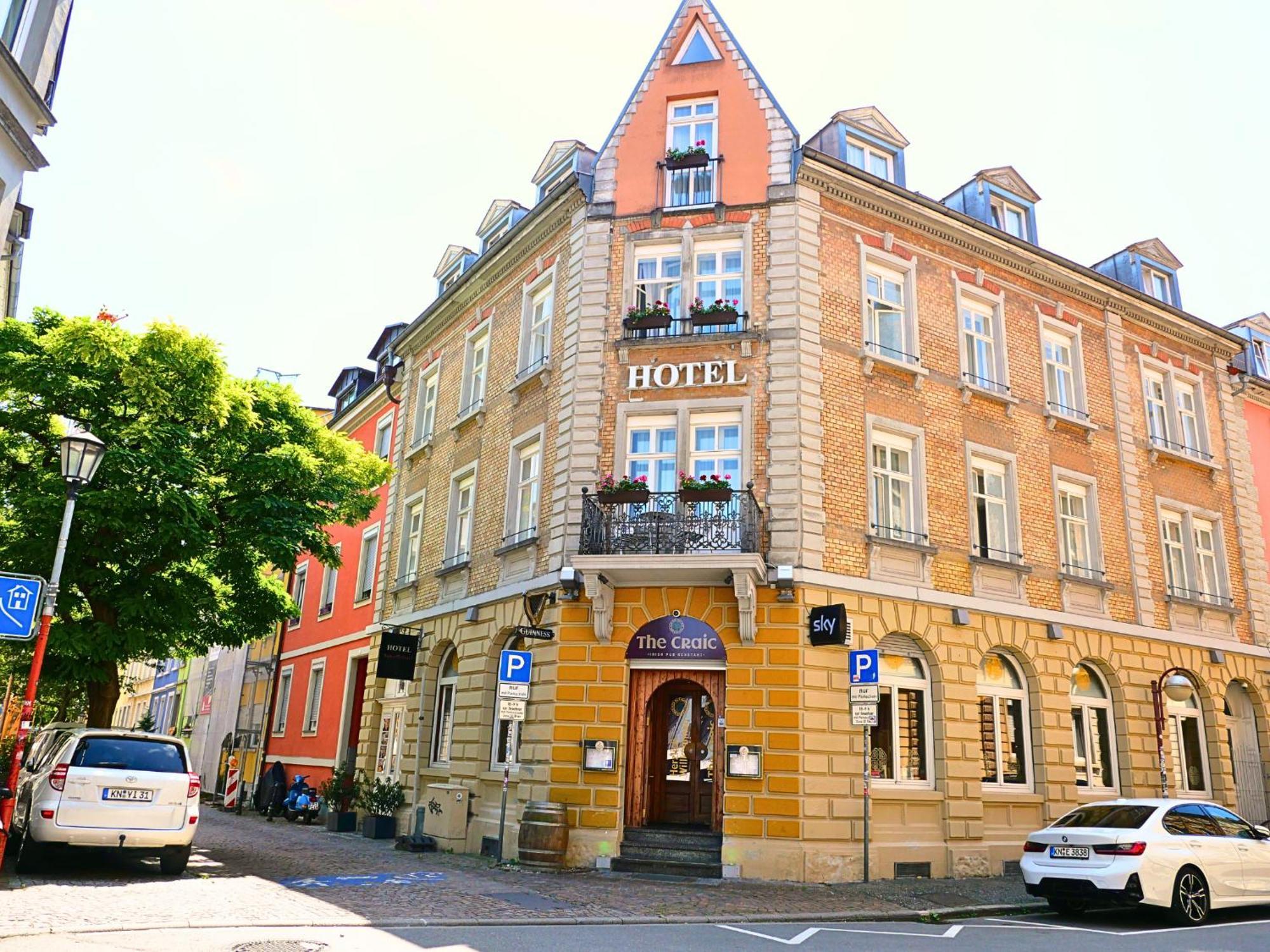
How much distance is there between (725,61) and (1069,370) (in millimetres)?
9785

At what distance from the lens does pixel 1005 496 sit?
18.5m

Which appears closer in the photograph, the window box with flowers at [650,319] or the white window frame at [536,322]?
the window box with flowers at [650,319]

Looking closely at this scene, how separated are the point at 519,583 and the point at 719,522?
4.41 metres

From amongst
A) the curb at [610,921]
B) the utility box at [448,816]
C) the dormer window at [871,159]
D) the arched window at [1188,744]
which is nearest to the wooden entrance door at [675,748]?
the utility box at [448,816]

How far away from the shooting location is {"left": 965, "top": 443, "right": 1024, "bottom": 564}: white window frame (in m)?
17.8

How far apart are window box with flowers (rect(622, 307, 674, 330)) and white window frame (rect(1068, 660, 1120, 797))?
10.2 meters

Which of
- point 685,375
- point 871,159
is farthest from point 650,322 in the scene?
point 871,159

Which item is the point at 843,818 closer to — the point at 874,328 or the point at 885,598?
the point at 885,598

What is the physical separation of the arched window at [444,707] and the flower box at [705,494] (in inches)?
278

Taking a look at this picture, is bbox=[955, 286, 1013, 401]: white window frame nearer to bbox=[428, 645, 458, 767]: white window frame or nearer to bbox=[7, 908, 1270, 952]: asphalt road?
bbox=[7, 908, 1270, 952]: asphalt road

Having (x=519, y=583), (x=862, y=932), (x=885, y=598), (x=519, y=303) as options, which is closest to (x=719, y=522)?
(x=885, y=598)

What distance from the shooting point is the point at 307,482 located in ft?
54.4

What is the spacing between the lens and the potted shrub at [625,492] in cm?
1523

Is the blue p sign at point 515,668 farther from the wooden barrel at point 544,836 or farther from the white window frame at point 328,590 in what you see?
the white window frame at point 328,590
